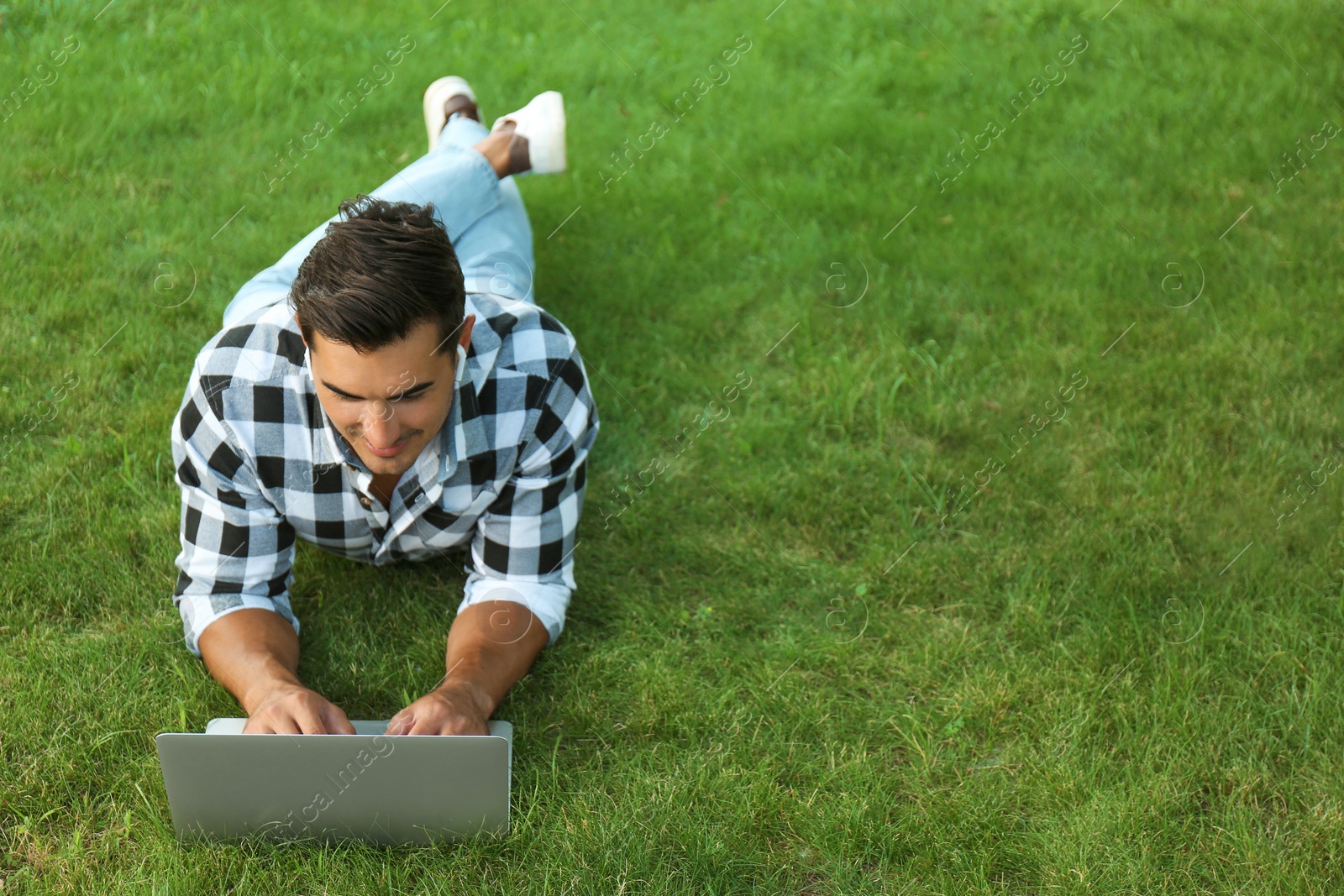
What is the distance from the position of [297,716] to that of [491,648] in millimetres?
463

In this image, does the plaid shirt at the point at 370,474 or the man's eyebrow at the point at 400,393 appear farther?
the plaid shirt at the point at 370,474

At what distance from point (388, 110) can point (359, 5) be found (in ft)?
3.28

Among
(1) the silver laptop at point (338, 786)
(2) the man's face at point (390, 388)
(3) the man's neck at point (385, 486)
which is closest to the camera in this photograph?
(1) the silver laptop at point (338, 786)

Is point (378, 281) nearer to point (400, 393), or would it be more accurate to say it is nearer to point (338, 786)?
point (400, 393)

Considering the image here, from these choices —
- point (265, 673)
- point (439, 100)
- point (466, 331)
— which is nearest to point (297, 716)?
point (265, 673)

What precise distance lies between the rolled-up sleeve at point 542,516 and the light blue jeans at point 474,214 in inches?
28.9

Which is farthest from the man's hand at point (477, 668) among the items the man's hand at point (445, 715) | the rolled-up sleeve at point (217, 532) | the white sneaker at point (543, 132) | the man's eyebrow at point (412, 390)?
the white sneaker at point (543, 132)

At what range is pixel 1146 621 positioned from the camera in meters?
3.03

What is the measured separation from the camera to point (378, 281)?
7.30ft

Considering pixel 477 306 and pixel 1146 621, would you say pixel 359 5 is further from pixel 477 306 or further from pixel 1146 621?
pixel 1146 621

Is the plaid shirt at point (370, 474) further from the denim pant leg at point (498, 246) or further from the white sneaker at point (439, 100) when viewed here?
the white sneaker at point (439, 100)

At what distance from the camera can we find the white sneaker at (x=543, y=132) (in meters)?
3.71

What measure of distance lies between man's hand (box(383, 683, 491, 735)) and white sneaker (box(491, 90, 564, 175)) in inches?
74.3

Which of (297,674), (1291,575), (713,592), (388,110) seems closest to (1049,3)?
(388,110)
